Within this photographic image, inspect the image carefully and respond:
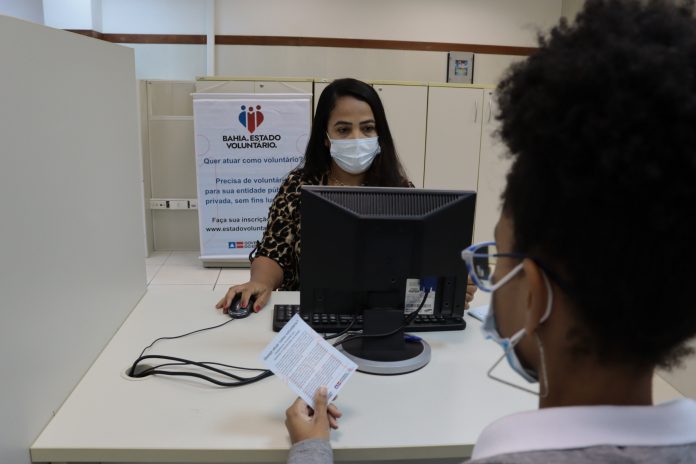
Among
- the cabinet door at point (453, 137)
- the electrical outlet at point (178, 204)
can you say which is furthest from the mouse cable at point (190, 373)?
the electrical outlet at point (178, 204)

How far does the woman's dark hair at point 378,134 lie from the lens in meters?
1.87

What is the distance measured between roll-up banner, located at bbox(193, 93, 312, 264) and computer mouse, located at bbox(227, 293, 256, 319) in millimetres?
2107

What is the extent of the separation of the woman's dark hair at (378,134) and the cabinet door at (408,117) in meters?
1.76

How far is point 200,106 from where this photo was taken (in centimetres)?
358

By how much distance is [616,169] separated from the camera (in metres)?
0.48

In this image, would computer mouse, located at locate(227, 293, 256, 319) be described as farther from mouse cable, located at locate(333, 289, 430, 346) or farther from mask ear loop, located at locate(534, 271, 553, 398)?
mask ear loop, located at locate(534, 271, 553, 398)

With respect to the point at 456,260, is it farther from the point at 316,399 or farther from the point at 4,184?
the point at 4,184

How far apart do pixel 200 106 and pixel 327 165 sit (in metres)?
1.95

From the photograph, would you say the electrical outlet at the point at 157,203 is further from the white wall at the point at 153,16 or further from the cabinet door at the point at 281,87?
the white wall at the point at 153,16

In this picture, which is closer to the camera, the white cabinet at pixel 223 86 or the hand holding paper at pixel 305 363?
the hand holding paper at pixel 305 363

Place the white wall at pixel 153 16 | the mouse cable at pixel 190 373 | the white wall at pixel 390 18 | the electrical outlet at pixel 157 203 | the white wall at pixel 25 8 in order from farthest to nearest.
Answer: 1. the white wall at pixel 390 18
2. the white wall at pixel 153 16
3. the electrical outlet at pixel 157 203
4. the white wall at pixel 25 8
5. the mouse cable at pixel 190 373

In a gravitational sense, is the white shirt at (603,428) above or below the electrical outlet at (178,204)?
above

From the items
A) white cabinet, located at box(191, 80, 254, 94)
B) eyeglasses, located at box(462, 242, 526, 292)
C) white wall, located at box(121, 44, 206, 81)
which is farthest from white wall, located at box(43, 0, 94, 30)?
eyeglasses, located at box(462, 242, 526, 292)

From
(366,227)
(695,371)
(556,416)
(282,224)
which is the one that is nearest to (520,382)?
(366,227)
